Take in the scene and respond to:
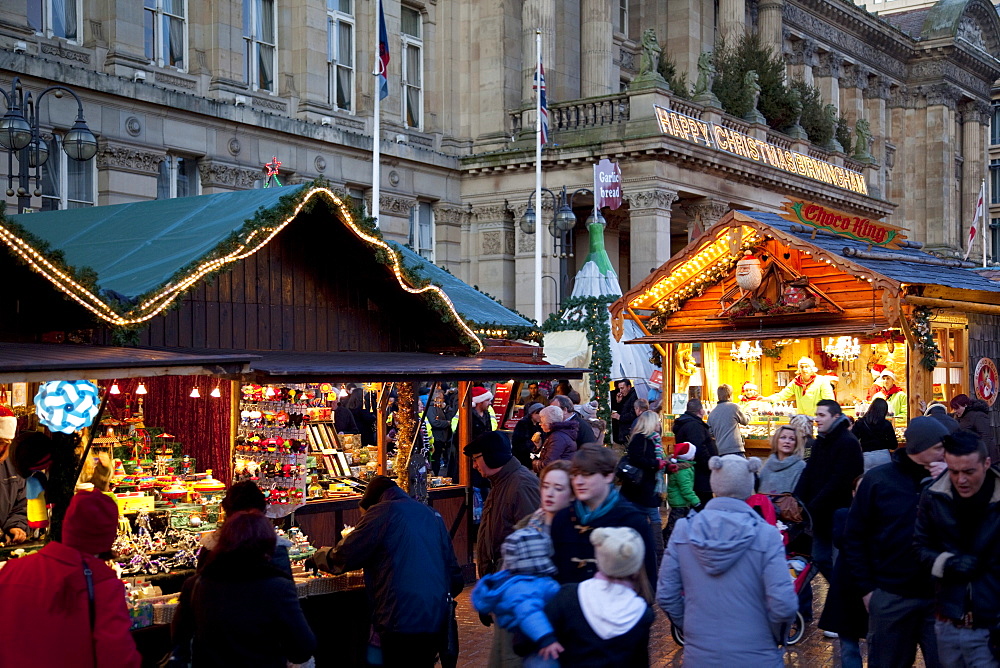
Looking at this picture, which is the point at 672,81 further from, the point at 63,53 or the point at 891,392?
the point at 891,392

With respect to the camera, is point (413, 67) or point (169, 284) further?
point (413, 67)

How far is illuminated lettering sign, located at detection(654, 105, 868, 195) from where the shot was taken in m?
30.3

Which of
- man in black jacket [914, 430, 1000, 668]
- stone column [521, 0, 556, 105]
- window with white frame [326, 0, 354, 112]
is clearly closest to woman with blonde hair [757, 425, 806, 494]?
man in black jacket [914, 430, 1000, 668]

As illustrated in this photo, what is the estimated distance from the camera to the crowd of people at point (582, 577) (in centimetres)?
486

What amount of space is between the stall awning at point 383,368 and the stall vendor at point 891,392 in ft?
29.9

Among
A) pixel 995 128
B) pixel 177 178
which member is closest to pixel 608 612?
pixel 177 178

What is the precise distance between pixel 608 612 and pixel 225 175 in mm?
21913

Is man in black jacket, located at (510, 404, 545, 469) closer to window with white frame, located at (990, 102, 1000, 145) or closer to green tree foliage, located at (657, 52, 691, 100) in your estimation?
green tree foliage, located at (657, 52, 691, 100)

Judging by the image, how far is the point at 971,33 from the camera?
58906 millimetres

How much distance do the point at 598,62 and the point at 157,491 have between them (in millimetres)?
26916

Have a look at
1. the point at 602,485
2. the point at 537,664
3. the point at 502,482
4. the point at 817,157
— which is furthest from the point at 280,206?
the point at 817,157

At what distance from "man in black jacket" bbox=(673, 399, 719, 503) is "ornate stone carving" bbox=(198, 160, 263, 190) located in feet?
48.6

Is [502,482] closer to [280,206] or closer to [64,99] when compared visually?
[280,206]

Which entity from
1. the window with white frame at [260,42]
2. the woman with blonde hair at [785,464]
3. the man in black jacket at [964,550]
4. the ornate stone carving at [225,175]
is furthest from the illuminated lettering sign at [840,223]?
the window with white frame at [260,42]
